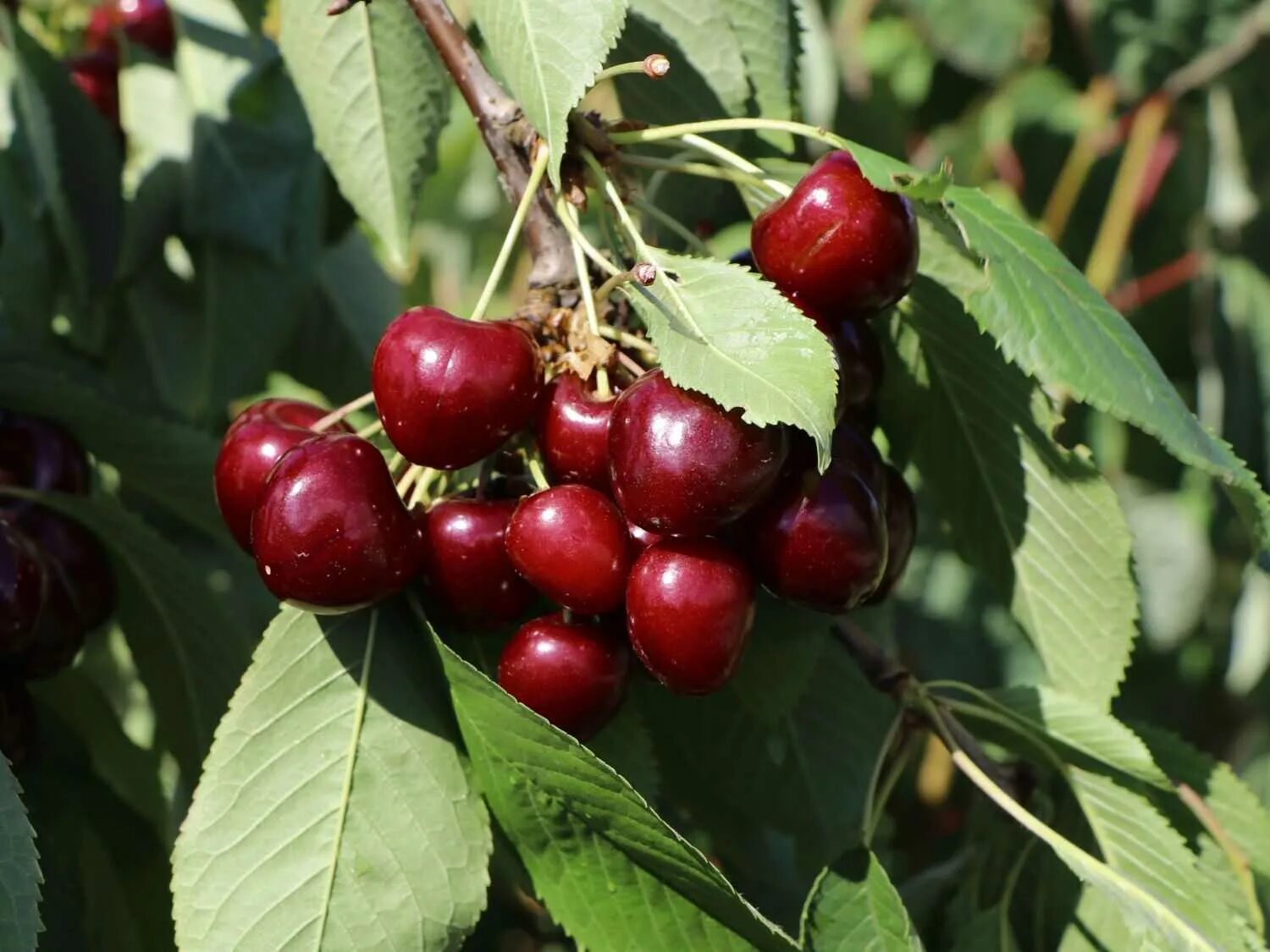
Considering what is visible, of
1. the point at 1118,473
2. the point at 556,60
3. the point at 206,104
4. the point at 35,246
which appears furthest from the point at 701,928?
the point at 1118,473

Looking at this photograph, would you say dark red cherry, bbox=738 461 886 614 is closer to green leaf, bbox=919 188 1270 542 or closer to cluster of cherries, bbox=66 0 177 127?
green leaf, bbox=919 188 1270 542

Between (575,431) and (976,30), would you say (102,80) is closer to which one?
(575,431)

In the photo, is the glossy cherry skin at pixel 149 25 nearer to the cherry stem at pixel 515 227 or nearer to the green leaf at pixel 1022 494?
the cherry stem at pixel 515 227

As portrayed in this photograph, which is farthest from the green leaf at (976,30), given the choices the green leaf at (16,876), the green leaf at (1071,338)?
the green leaf at (16,876)

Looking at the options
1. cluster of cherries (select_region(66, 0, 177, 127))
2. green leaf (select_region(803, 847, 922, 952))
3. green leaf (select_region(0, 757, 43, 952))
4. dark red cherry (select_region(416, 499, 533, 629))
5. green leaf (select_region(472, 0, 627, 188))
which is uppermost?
green leaf (select_region(472, 0, 627, 188))

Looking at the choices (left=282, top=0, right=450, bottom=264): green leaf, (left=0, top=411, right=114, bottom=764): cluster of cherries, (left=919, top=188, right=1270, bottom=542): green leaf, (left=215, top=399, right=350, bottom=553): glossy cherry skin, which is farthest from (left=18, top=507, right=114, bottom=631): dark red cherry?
(left=919, top=188, right=1270, bottom=542): green leaf
